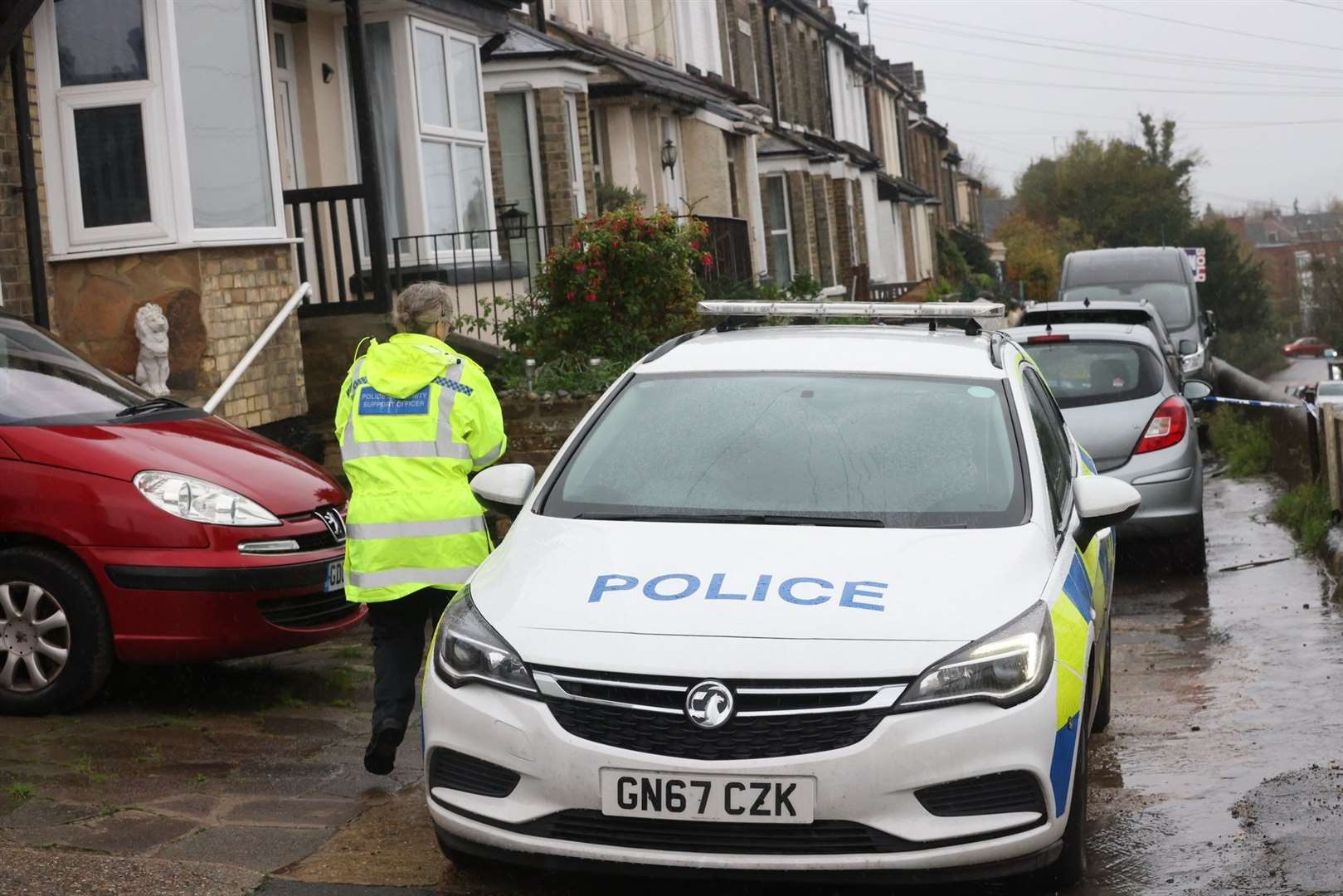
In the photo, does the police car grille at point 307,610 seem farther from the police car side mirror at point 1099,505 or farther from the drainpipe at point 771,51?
the drainpipe at point 771,51

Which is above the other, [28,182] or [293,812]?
[28,182]

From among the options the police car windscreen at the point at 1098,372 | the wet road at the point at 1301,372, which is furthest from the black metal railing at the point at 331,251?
the wet road at the point at 1301,372

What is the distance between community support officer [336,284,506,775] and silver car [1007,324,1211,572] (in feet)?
18.4

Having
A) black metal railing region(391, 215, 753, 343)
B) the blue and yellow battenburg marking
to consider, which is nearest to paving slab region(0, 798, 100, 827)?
the blue and yellow battenburg marking

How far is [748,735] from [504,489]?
68.2 inches

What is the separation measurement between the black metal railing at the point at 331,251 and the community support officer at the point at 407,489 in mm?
9311

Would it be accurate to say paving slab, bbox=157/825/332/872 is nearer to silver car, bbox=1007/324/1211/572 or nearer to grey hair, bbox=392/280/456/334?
grey hair, bbox=392/280/456/334

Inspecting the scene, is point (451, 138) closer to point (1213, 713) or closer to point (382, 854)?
point (1213, 713)

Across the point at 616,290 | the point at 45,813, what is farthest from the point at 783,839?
the point at 616,290

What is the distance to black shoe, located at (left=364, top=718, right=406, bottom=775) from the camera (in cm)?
595

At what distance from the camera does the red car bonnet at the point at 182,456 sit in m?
7.00

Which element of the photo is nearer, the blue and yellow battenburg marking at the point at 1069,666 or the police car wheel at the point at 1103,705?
the blue and yellow battenburg marking at the point at 1069,666

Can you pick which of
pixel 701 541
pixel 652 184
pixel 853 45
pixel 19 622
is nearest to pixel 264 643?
pixel 19 622

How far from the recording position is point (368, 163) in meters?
15.6
